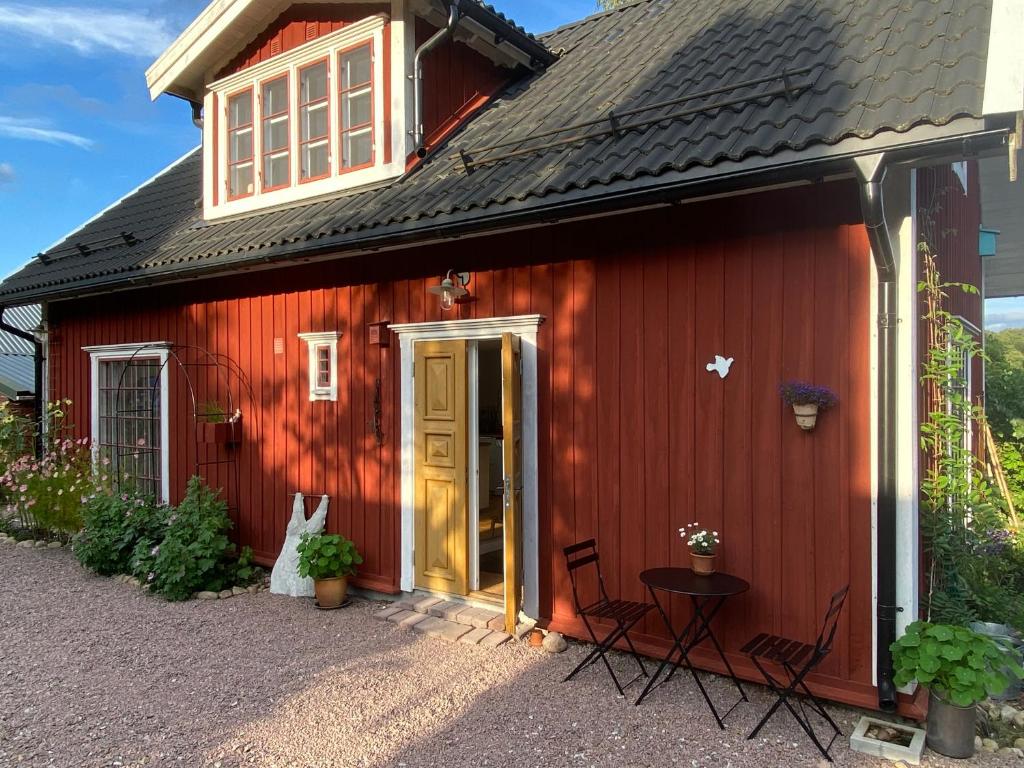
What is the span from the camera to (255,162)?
7.35 meters

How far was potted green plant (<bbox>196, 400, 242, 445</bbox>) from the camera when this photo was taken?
7.14 meters

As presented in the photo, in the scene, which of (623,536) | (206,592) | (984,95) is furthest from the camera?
(206,592)

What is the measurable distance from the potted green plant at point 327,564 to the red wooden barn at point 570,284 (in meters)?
0.34

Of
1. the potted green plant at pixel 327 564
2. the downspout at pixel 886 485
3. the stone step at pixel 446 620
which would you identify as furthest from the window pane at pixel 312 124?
the downspout at pixel 886 485

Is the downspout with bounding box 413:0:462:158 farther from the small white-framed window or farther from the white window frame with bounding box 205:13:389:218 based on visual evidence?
the small white-framed window

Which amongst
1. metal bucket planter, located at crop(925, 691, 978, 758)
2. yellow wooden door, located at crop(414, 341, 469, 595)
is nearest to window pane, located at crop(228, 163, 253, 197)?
yellow wooden door, located at crop(414, 341, 469, 595)

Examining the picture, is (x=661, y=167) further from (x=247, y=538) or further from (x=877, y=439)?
(x=247, y=538)

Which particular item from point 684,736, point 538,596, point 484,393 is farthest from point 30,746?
point 484,393

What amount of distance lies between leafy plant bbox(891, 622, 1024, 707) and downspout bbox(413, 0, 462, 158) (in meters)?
5.32

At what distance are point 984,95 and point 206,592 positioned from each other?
22.3 feet

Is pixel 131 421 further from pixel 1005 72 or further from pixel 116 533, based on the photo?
pixel 1005 72

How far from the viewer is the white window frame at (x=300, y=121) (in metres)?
6.30

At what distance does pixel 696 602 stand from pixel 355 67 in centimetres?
562

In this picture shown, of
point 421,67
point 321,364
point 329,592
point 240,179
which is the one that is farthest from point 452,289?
point 240,179
